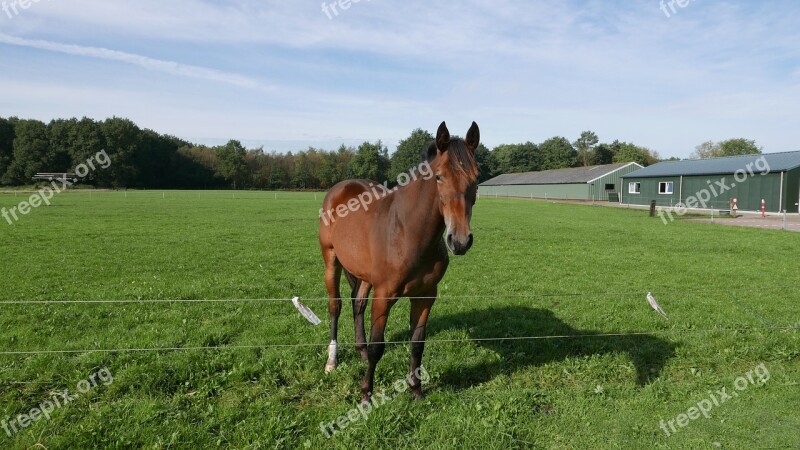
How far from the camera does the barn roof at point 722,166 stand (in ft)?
103

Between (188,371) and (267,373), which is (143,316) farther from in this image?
(267,373)

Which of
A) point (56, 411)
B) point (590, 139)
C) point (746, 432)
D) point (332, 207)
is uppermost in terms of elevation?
point (590, 139)

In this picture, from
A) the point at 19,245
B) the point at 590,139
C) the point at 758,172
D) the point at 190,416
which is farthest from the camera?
the point at 590,139

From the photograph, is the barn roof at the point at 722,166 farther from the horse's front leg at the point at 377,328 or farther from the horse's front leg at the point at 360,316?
the horse's front leg at the point at 377,328

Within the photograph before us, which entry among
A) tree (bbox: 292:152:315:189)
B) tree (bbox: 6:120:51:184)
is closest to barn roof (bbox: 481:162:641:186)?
tree (bbox: 292:152:315:189)

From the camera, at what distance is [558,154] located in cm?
9612

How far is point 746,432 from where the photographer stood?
356cm

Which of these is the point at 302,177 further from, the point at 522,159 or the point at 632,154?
the point at 632,154

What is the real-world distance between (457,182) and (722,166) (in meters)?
43.9

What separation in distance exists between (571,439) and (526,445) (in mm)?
397

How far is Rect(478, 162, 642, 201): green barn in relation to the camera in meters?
53.7

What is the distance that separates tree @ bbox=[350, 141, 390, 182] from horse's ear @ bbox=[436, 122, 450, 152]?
65.9 metres

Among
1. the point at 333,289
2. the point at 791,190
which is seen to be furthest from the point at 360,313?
the point at 791,190

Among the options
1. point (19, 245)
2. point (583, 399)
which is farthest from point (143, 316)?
point (19, 245)
